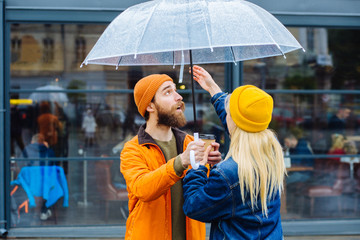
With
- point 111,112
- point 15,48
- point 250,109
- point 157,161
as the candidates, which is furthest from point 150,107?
point 15,48

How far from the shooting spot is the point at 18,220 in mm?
6293

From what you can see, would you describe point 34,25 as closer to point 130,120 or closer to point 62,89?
point 62,89

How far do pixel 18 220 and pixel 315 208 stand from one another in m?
4.42

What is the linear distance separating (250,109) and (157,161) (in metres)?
0.81

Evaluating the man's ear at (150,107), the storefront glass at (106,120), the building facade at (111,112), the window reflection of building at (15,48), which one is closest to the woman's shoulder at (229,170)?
the man's ear at (150,107)

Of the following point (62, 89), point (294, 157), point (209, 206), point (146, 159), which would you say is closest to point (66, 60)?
point (62, 89)

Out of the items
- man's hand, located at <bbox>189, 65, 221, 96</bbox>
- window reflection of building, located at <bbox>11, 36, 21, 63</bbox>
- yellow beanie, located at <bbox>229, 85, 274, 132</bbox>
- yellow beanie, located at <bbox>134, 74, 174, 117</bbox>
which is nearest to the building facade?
window reflection of building, located at <bbox>11, 36, 21, 63</bbox>

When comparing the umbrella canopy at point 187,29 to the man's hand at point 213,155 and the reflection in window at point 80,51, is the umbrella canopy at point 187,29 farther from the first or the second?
the reflection in window at point 80,51

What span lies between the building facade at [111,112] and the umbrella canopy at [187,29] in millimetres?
3434

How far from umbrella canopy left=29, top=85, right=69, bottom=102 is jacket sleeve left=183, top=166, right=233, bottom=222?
175 inches

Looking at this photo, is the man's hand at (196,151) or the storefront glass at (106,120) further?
the storefront glass at (106,120)

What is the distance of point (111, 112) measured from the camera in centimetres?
675

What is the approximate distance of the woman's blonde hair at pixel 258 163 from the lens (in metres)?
2.38

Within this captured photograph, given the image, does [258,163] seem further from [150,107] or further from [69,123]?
[69,123]
